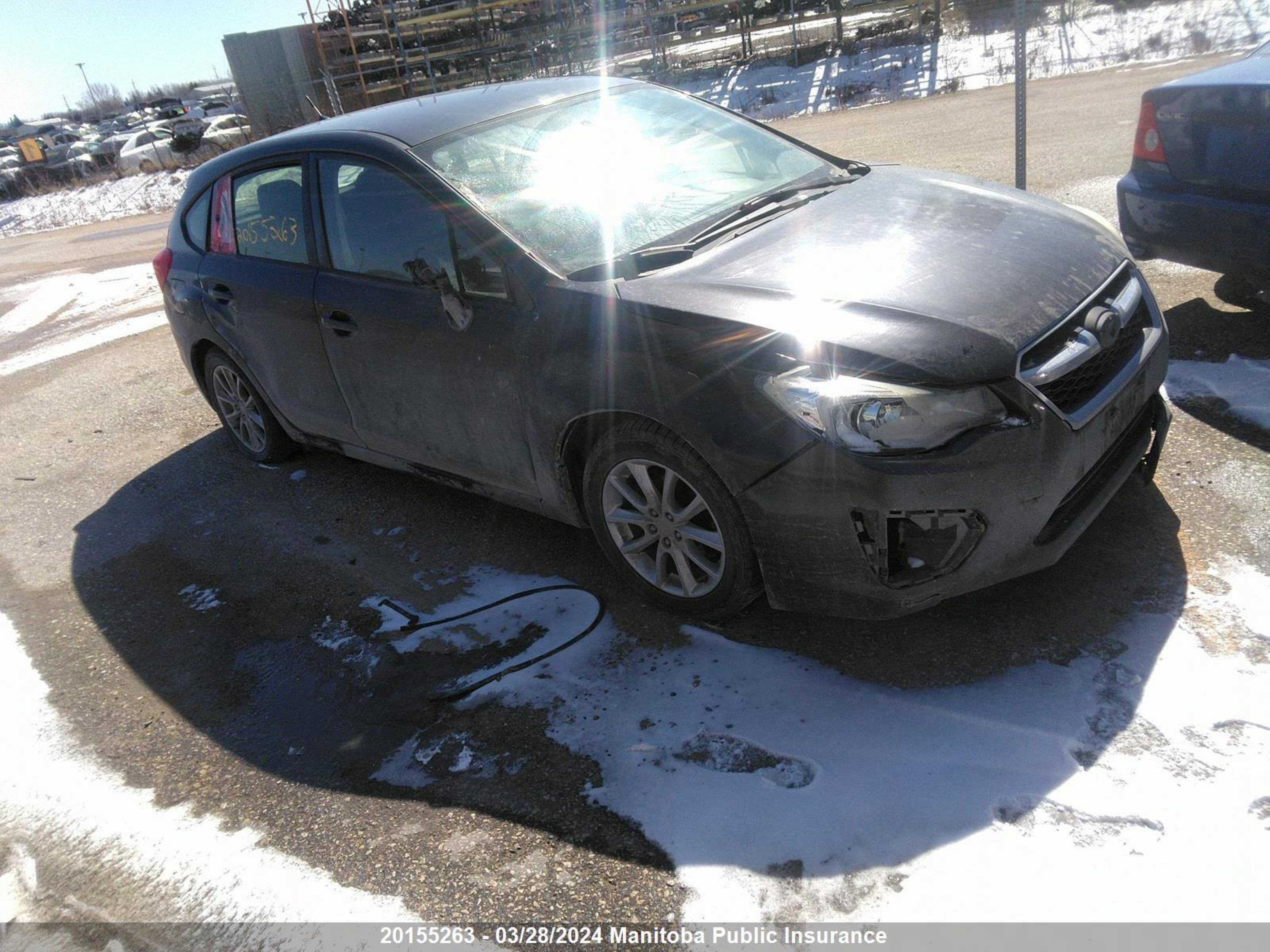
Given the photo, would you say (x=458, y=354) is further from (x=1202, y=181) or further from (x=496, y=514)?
(x=1202, y=181)

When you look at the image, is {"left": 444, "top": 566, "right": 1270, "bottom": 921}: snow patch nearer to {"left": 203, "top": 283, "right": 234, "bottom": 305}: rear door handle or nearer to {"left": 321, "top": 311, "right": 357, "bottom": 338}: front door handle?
{"left": 321, "top": 311, "right": 357, "bottom": 338}: front door handle

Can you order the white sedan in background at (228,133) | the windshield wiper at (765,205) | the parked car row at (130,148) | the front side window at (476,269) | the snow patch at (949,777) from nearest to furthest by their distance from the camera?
the snow patch at (949,777)
the front side window at (476,269)
the windshield wiper at (765,205)
the white sedan in background at (228,133)
the parked car row at (130,148)

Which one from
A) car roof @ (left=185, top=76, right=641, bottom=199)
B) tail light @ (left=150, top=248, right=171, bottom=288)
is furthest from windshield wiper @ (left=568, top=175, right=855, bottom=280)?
tail light @ (left=150, top=248, right=171, bottom=288)

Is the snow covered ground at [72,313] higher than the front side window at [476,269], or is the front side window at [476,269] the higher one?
the front side window at [476,269]

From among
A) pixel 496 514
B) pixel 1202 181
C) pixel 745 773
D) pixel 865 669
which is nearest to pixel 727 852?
pixel 745 773

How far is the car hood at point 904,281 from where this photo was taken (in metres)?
2.80

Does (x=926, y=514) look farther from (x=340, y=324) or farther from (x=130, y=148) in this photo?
(x=130, y=148)

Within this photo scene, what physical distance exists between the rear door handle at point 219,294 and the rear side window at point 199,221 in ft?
0.86

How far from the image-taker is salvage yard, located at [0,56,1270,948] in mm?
2420

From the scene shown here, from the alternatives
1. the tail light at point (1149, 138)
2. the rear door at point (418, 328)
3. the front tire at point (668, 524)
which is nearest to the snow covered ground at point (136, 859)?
the front tire at point (668, 524)

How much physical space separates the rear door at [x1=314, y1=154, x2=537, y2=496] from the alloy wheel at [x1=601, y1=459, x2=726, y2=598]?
453 mm

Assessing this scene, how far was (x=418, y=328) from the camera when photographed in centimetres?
382

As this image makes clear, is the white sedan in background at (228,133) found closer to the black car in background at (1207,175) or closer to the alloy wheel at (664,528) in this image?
the black car in background at (1207,175)

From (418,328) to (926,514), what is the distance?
210cm
